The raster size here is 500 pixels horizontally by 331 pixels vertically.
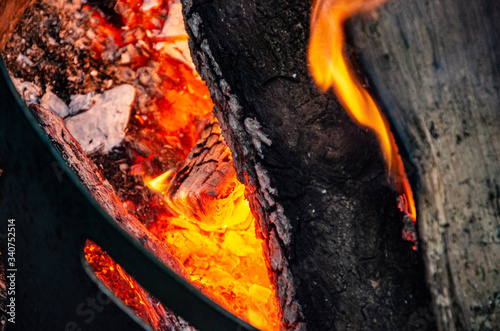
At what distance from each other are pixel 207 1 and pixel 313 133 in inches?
21.4

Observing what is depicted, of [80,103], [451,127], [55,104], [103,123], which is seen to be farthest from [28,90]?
[451,127]

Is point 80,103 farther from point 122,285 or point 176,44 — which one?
point 122,285

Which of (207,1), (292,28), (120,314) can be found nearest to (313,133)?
(292,28)

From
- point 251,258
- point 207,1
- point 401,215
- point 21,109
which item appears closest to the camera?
point 21,109

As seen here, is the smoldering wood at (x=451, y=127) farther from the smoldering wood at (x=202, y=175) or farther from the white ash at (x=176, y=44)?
the white ash at (x=176, y=44)

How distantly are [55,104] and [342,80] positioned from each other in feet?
5.28

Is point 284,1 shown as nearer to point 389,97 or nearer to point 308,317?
point 389,97

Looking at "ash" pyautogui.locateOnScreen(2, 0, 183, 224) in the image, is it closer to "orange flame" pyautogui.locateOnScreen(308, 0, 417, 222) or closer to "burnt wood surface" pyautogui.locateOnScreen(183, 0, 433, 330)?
"burnt wood surface" pyautogui.locateOnScreen(183, 0, 433, 330)

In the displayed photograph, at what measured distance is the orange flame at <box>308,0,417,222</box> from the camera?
1060 millimetres

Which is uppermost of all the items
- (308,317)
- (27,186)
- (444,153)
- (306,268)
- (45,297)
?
(444,153)

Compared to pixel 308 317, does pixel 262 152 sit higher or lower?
higher

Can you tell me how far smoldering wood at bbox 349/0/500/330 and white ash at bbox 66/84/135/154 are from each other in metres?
1.38

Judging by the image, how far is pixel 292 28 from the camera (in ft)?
3.67

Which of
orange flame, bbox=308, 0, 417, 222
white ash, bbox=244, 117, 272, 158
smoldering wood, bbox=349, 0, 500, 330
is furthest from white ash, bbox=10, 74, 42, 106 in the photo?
smoldering wood, bbox=349, 0, 500, 330
